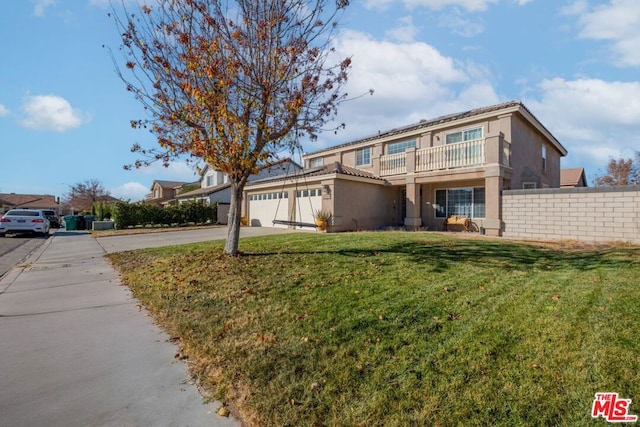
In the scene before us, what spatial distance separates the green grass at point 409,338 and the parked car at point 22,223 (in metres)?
20.1

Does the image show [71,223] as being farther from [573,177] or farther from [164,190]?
[573,177]

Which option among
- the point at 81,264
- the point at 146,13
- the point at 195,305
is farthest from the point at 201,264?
the point at 146,13

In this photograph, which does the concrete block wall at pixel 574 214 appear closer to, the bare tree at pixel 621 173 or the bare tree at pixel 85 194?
the bare tree at pixel 621 173

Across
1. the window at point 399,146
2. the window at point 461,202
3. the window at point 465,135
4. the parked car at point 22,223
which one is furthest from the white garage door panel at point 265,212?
the parked car at point 22,223

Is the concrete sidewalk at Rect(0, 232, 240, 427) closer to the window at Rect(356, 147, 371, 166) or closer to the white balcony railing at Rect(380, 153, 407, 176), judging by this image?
the white balcony railing at Rect(380, 153, 407, 176)

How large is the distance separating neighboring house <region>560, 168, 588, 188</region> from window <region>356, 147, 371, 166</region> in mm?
24686

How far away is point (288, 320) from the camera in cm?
444

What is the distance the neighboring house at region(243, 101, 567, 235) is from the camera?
1539 cm

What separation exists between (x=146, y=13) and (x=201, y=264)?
18.8 ft

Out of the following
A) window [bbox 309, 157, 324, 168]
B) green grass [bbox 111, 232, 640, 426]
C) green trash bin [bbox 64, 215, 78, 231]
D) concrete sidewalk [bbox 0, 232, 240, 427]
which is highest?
window [bbox 309, 157, 324, 168]

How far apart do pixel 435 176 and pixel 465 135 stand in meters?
2.61

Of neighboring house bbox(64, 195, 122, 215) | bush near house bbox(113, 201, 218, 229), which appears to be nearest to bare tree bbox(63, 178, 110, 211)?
neighboring house bbox(64, 195, 122, 215)

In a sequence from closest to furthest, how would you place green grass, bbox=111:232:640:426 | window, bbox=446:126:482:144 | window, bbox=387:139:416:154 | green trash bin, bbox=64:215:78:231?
green grass, bbox=111:232:640:426 < window, bbox=446:126:482:144 < window, bbox=387:139:416:154 < green trash bin, bbox=64:215:78:231

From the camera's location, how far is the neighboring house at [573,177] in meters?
34.8
